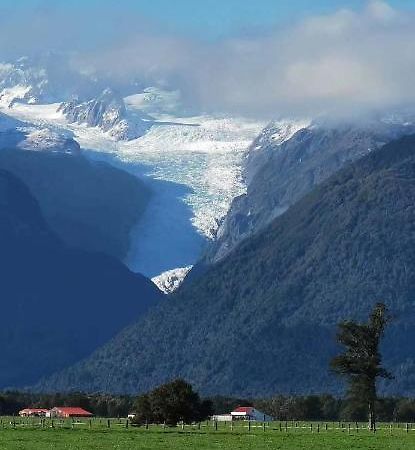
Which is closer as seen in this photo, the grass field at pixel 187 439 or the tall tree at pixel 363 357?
the grass field at pixel 187 439

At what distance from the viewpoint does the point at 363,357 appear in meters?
174

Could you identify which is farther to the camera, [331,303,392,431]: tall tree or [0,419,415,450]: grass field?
[331,303,392,431]: tall tree

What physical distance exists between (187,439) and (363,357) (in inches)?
1636

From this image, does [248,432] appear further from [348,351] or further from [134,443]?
[134,443]

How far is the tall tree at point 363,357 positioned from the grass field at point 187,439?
8715 millimetres

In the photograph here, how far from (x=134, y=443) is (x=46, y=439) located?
9.54 meters

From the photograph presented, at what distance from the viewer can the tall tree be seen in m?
173

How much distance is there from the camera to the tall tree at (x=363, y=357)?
17262cm

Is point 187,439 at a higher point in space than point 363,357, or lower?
lower

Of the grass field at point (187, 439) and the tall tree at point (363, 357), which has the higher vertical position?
the tall tree at point (363, 357)

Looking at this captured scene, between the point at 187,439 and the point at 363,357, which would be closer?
the point at 187,439

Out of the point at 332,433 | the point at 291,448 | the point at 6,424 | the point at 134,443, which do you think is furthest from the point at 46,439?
the point at 6,424

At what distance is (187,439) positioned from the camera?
446 feet

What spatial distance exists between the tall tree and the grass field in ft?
28.6
